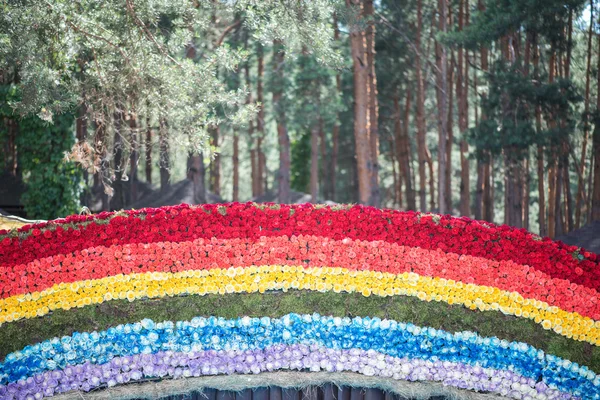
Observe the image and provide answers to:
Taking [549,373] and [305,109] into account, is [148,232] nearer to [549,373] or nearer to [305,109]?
[549,373]

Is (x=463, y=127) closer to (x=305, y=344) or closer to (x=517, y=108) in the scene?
(x=517, y=108)

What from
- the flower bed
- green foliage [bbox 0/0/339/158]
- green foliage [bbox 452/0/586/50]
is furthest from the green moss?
green foliage [bbox 452/0/586/50]

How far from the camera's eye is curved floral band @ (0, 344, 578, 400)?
5.59m

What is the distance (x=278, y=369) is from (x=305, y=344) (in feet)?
1.11

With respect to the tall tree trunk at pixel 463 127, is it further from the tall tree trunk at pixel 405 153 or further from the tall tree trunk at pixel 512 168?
the tall tree trunk at pixel 405 153

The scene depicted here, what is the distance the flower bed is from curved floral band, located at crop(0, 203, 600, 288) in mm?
16

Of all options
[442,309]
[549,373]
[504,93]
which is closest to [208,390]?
[442,309]

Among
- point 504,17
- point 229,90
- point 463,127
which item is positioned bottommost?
point 463,127

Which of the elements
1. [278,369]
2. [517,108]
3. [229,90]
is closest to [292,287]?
[278,369]

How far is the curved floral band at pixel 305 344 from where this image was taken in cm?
556

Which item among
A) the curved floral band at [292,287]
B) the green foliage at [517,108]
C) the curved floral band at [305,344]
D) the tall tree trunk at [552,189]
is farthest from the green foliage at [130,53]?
the tall tree trunk at [552,189]

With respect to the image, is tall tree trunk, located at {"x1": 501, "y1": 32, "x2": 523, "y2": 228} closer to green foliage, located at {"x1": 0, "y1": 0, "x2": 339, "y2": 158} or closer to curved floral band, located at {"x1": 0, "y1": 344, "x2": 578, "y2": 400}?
green foliage, located at {"x1": 0, "y1": 0, "x2": 339, "y2": 158}

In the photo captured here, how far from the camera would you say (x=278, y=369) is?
5.77 meters

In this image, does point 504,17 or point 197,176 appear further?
point 197,176
